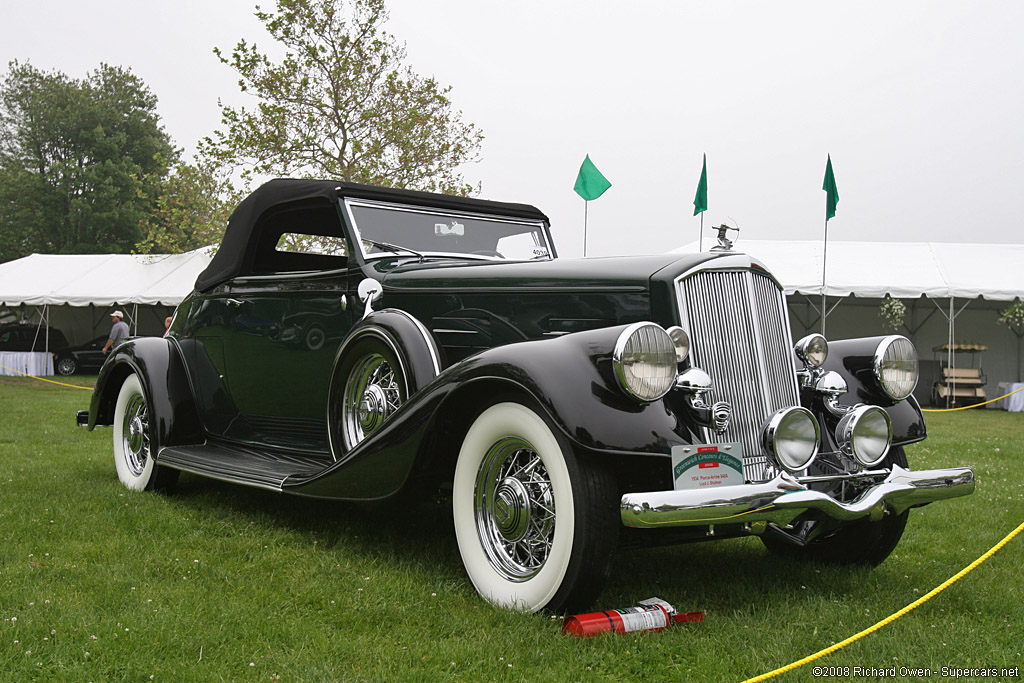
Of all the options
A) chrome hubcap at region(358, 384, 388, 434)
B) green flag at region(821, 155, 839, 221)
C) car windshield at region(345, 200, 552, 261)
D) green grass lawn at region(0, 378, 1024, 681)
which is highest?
green flag at region(821, 155, 839, 221)

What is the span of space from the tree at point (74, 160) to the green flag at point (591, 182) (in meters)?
33.4

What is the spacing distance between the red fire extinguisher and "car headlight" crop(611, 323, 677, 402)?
0.77 m

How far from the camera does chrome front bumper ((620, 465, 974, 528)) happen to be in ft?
9.16

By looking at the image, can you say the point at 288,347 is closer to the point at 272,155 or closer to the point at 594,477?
the point at 594,477

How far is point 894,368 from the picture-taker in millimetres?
3998

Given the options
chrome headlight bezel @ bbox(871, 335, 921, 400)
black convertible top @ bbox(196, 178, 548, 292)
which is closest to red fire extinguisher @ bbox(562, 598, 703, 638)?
chrome headlight bezel @ bbox(871, 335, 921, 400)

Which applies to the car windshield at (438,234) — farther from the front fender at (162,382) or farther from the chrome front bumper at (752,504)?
the chrome front bumper at (752,504)

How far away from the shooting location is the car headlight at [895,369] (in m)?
3.99

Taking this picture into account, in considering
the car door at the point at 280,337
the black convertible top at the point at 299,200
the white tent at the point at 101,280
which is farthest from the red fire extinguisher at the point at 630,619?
the white tent at the point at 101,280

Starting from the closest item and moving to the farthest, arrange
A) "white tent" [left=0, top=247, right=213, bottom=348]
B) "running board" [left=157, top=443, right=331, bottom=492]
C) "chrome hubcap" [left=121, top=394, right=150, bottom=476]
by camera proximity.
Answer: "running board" [left=157, top=443, right=331, bottom=492] < "chrome hubcap" [left=121, top=394, right=150, bottom=476] < "white tent" [left=0, top=247, right=213, bottom=348]

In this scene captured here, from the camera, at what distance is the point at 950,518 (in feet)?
17.6

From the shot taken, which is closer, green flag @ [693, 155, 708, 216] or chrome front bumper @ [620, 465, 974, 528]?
chrome front bumper @ [620, 465, 974, 528]

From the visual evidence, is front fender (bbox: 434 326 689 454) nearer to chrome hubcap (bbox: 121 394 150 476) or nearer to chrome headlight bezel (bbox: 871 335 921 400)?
chrome headlight bezel (bbox: 871 335 921 400)

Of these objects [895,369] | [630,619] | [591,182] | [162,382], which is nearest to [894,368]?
[895,369]
